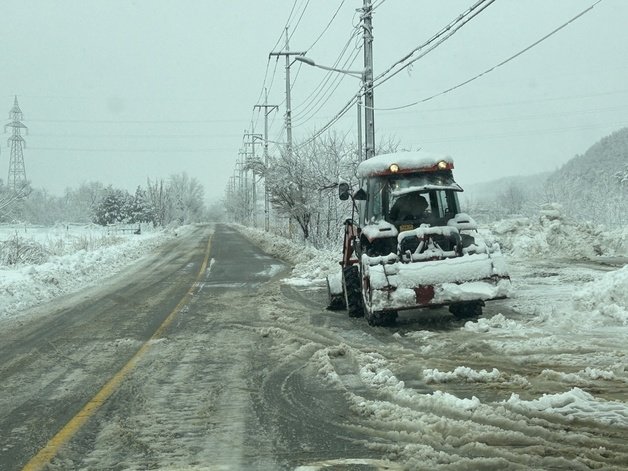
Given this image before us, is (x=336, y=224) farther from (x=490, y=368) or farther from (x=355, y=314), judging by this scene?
(x=490, y=368)

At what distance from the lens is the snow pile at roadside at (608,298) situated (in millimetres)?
9055

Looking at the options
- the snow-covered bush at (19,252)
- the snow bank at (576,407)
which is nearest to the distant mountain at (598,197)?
the snow-covered bush at (19,252)

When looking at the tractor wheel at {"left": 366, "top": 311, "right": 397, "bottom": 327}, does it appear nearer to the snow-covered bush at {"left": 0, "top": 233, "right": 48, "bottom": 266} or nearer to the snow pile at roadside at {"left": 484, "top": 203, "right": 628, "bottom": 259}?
the snow pile at roadside at {"left": 484, "top": 203, "right": 628, "bottom": 259}

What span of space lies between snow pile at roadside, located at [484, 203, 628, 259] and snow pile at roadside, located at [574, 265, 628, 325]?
1354 centimetres

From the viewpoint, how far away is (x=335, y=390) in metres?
6.48

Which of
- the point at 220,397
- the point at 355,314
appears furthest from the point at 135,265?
the point at 220,397

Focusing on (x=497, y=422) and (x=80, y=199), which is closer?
(x=497, y=422)

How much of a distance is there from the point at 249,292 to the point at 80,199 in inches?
Result: 5468

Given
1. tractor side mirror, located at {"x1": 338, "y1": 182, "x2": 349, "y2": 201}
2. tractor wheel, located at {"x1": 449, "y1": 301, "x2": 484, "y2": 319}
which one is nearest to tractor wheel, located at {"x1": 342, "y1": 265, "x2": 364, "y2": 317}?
tractor side mirror, located at {"x1": 338, "y1": 182, "x2": 349, "y2": 201}

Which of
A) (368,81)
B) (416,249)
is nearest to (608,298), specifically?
(416,249)

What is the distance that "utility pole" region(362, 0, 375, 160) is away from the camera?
60.4ft

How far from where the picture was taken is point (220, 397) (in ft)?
20.9

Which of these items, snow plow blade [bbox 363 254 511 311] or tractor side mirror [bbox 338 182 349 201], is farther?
tractor side mirror [bbox 338 182 349 201]

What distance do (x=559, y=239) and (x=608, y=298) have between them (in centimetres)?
1543
